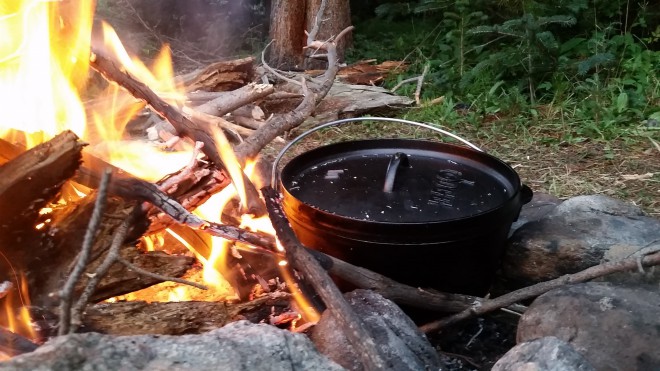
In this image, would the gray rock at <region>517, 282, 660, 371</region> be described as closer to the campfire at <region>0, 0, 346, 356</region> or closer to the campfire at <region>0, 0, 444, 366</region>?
the campfire at <region>0, 0, 444, 366</region>

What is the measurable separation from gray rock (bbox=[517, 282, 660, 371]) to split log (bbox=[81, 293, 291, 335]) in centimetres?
93

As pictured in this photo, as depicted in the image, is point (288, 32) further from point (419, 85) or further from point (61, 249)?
point (61, 249)

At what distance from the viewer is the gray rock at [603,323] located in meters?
1.80

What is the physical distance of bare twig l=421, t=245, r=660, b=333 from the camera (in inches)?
77.5

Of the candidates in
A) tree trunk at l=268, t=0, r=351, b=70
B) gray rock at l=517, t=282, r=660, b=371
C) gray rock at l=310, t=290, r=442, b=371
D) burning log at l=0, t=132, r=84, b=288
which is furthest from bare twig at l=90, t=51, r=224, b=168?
tree trunk at l=268, t=0, r=351, b=70

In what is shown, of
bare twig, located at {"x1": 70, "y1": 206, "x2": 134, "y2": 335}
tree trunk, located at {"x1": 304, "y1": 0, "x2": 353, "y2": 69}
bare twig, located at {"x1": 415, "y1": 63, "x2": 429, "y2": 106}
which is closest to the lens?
bare twig, located at {"x1": 70, "y1": 206, "x2": 134, "y2": 335}

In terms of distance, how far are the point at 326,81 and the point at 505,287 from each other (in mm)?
1352

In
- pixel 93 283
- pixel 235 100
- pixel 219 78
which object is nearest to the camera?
pixel 93 283

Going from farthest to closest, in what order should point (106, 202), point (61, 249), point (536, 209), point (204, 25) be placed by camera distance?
point (204, 25) < point (536, 209) < point (61, 249) < point (106, 202)

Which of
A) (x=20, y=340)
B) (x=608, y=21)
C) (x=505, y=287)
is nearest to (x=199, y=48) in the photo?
(x=608, y=21)

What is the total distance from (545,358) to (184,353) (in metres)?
0.83

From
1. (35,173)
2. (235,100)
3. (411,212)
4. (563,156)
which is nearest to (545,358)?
(411,212)

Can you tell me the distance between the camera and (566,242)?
2.42 m

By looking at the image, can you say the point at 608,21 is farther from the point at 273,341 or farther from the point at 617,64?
the point at 273,341
